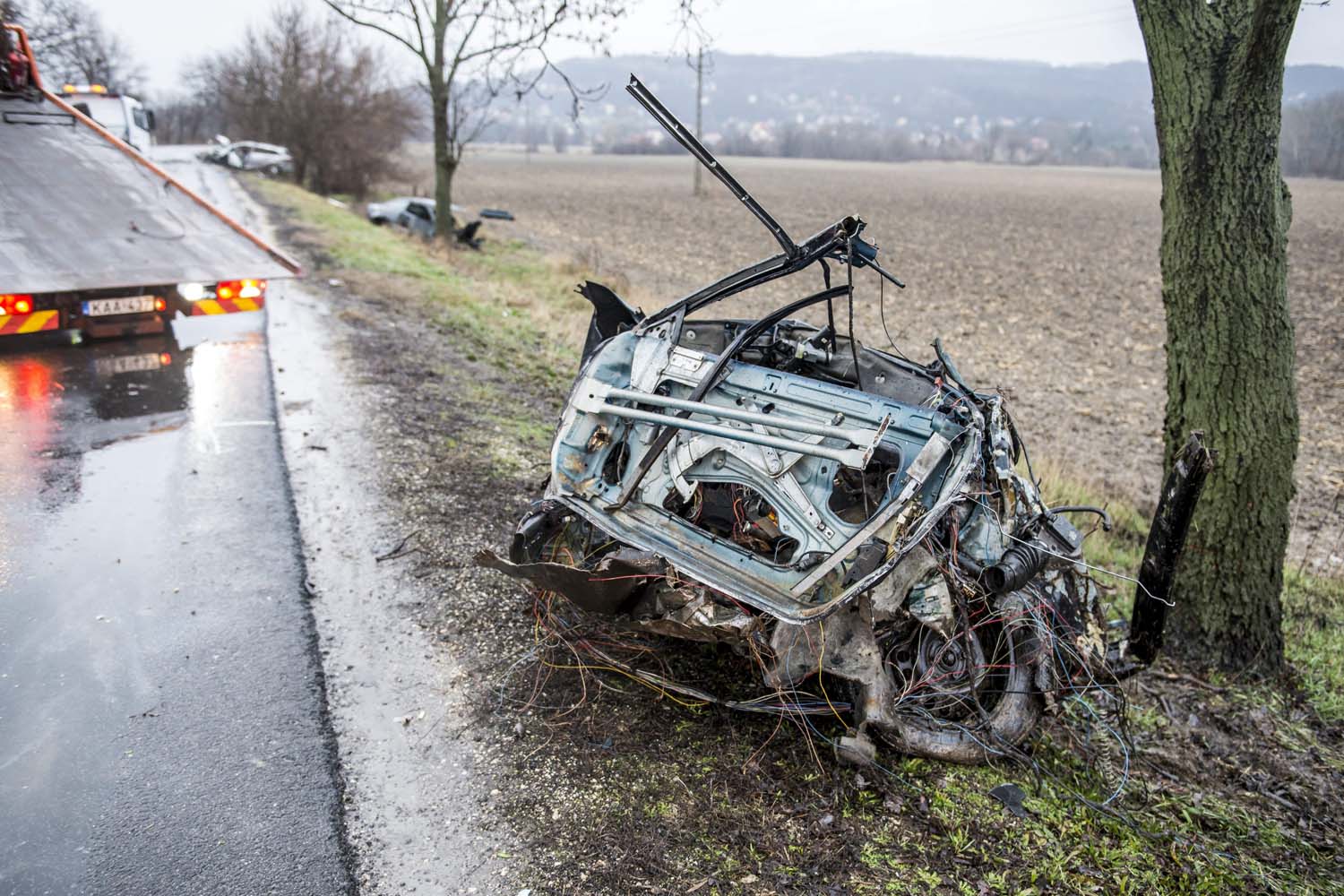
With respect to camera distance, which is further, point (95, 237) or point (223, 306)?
point (223, 306)

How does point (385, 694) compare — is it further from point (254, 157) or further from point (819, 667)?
point (254, 157)

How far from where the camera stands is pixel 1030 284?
19.5 metres

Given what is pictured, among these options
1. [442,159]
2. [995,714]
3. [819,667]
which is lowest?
[995,714]

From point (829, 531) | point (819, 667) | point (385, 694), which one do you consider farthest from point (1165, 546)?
point (385, 694)

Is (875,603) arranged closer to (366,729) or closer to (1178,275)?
(366,729)

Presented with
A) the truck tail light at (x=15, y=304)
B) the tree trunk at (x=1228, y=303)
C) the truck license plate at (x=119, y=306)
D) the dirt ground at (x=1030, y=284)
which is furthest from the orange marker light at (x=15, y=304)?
the tree trunk at (x=1228, y=303)

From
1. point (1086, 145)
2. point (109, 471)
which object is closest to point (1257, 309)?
point (109, 471)

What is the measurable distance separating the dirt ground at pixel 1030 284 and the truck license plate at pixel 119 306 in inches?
267

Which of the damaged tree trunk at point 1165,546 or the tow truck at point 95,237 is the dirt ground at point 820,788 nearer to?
the damaged tree trunk at point 1165,546

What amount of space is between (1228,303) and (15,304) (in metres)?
8.60

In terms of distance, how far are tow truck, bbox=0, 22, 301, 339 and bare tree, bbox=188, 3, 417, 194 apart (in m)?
18.0

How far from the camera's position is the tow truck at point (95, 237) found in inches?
281

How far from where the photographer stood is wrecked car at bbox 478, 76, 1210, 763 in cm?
365

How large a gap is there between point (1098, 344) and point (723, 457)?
40.5ft
